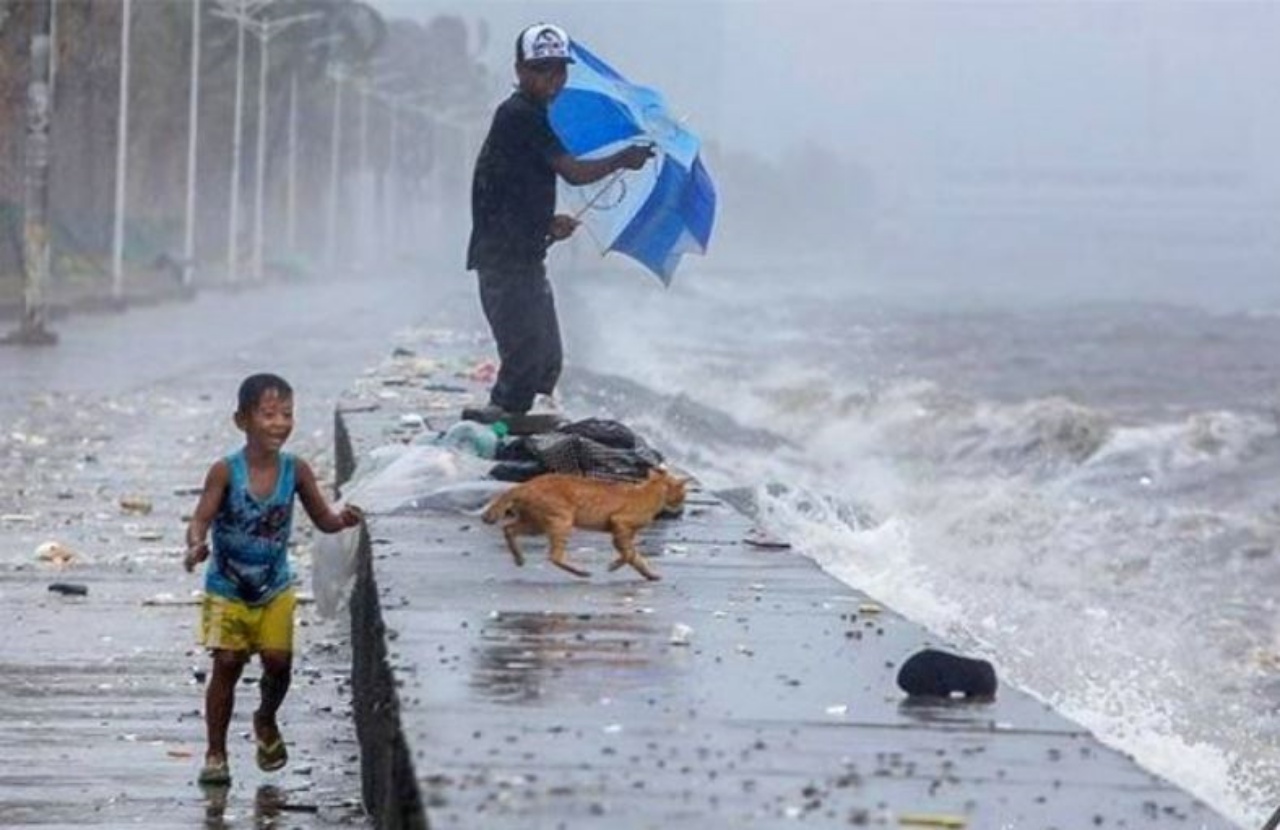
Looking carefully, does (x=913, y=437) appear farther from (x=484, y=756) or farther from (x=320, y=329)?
(x=484, y=756)

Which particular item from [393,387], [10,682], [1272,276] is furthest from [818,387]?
[1272,276]

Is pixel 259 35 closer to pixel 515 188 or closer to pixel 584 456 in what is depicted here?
pixel 515 188

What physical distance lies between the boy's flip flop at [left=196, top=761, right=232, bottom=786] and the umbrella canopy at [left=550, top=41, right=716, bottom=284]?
5393 millimetres

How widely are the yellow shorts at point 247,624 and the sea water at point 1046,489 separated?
2.45 metres

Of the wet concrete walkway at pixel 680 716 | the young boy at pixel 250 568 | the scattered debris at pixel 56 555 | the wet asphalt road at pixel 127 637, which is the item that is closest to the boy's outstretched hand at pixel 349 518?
the wet concrete walkway at pixel 680 716

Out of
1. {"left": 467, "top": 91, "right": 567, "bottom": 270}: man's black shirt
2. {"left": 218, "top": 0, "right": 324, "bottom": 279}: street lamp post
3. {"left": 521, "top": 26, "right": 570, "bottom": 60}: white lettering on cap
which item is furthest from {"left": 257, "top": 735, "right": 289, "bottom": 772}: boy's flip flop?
{"left": 218, "top": 0, "right": 324, "bottom": 279}: street lamp post

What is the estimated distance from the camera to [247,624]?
9516mm

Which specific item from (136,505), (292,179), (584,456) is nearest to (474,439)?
(584,456)

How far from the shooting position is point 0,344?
138 ft

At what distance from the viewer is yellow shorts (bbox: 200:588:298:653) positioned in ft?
31.1

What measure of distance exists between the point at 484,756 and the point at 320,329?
153 ft

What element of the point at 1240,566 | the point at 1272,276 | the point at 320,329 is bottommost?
the point at 1272,276

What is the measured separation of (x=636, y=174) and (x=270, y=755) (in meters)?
5.80

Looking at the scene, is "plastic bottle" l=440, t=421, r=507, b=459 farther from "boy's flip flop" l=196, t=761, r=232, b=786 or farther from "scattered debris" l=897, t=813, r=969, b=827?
"scattered debris" l=897, t=813, r=969, b=827
